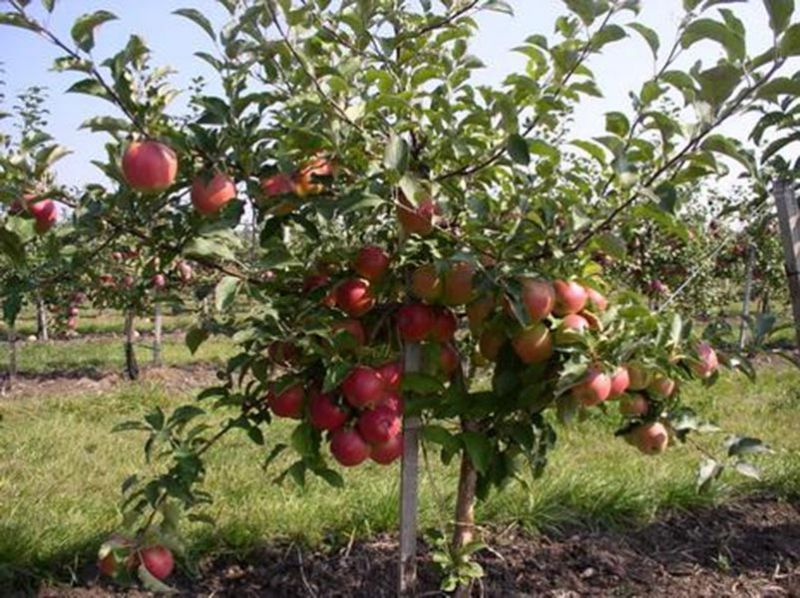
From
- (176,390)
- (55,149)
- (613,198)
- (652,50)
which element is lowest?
(176,390)

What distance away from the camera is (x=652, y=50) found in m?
1.22

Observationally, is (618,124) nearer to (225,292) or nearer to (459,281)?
(459,281)

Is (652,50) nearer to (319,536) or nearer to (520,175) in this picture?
(520,175)

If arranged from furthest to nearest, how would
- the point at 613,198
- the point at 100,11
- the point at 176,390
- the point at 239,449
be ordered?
the point at 176,390 < the point at 239,449 < the point at 613,198 < the point at 100,11

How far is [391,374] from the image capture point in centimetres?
148

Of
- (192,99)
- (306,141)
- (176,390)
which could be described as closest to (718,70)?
(306,141)

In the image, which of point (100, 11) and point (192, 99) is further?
point (192, 99)

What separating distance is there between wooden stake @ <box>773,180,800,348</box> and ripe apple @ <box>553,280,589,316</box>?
828 millimetres

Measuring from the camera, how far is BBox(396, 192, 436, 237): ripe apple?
4.23 ft

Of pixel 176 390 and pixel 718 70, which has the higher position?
pixel 718 70

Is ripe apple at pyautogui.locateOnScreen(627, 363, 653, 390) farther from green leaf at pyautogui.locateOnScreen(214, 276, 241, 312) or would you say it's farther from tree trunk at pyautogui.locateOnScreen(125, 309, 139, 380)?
tree trunk at pyautogui.locateOnScreen(125, 309, 139, 380)

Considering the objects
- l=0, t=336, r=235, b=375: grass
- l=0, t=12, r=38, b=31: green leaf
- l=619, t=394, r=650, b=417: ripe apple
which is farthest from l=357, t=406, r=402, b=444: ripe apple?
l=0, t=336, r=235, b=375: grass

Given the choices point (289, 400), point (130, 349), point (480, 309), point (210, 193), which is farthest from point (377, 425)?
point (130, 349)

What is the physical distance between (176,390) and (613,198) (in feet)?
19.7
